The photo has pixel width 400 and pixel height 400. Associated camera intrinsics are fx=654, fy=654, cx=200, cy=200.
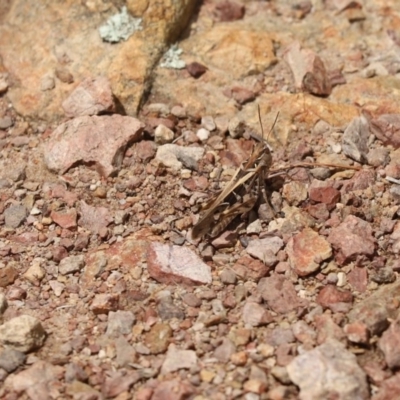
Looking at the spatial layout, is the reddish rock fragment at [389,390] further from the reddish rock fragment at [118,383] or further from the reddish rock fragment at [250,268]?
the reddish rock fragment at [118,383]

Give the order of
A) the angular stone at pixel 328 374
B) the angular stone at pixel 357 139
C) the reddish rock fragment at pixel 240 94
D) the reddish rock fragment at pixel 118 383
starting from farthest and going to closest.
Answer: the reddish rock fragment at pixel 240 94, the angular stone at pixel 357 139, the reddish rock fragment at pixel 118 383, the angular stone at pixel 328 374

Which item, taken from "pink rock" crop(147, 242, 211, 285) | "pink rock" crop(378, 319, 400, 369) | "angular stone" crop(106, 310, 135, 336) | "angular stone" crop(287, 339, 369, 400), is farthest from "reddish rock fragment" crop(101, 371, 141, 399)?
"pink rock" crop(378, 319, 400, 369)

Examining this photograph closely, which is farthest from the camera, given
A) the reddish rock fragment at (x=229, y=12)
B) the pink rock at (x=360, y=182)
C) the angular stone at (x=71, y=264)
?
the reddish rock fragment at (x=229, y=12)

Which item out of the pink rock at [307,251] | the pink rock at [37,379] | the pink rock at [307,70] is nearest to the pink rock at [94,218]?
the pink rock at [37,379]

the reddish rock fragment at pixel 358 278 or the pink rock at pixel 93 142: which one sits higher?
the pink rock at pixel 93 142

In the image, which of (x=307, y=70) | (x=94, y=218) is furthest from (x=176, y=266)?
(x=307, y=70)
